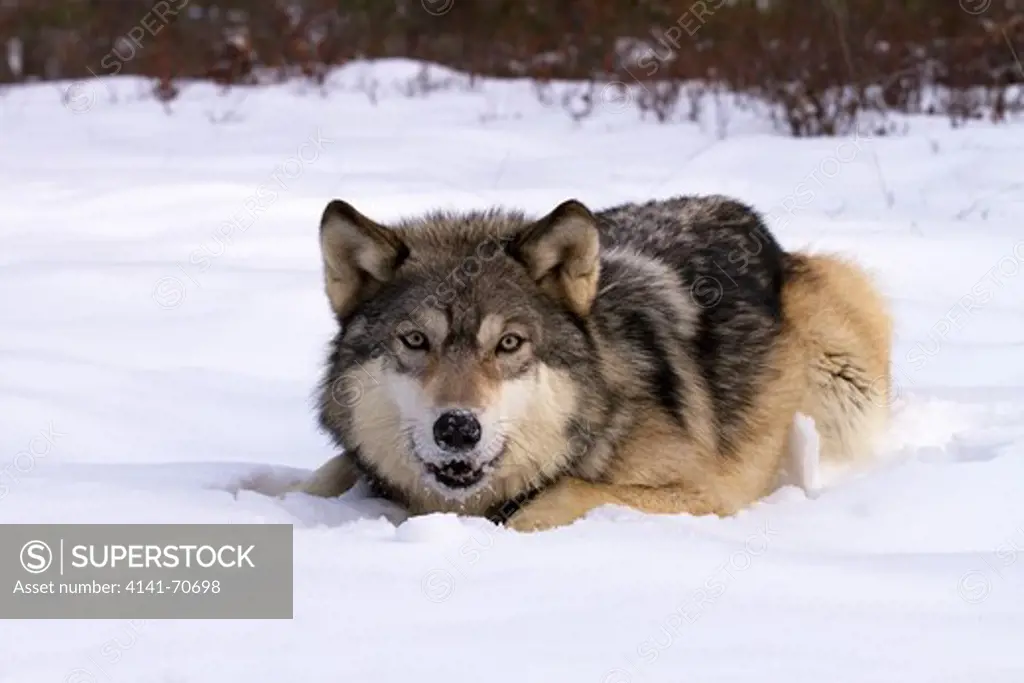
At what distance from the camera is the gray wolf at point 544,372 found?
13.4 feet

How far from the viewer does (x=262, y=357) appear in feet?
20.9

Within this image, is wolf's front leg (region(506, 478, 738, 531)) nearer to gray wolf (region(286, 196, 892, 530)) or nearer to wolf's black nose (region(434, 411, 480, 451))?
gray wolf (region(286, 196, 892, 530))

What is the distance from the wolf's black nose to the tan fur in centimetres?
39

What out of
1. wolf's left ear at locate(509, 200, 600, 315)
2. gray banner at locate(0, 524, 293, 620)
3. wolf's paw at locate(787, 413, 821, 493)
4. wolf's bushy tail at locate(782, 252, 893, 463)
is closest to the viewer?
gray banner at locate(0, 524, 293, 620)

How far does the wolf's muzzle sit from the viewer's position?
3840mm

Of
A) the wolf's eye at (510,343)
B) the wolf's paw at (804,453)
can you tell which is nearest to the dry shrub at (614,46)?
the wolf's paw at (804,453)

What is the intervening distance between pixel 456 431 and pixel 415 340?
1.32ft

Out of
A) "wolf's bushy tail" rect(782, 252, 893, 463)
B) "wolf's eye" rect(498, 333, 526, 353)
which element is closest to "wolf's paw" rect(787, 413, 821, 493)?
"wolf's bushy tail" rect(782, 252, 893, 463)

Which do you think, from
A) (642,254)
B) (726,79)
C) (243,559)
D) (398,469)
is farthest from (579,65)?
(243,559)

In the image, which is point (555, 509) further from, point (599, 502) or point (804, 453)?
point (804, 453)

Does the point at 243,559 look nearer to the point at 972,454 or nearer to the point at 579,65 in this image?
the point at 972,454

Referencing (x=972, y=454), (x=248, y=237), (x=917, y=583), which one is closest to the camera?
(x=917, y=583)

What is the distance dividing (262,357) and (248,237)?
2.23 meters

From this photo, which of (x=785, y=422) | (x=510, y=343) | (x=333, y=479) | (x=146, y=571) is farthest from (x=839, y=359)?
(x=146, y=571)
